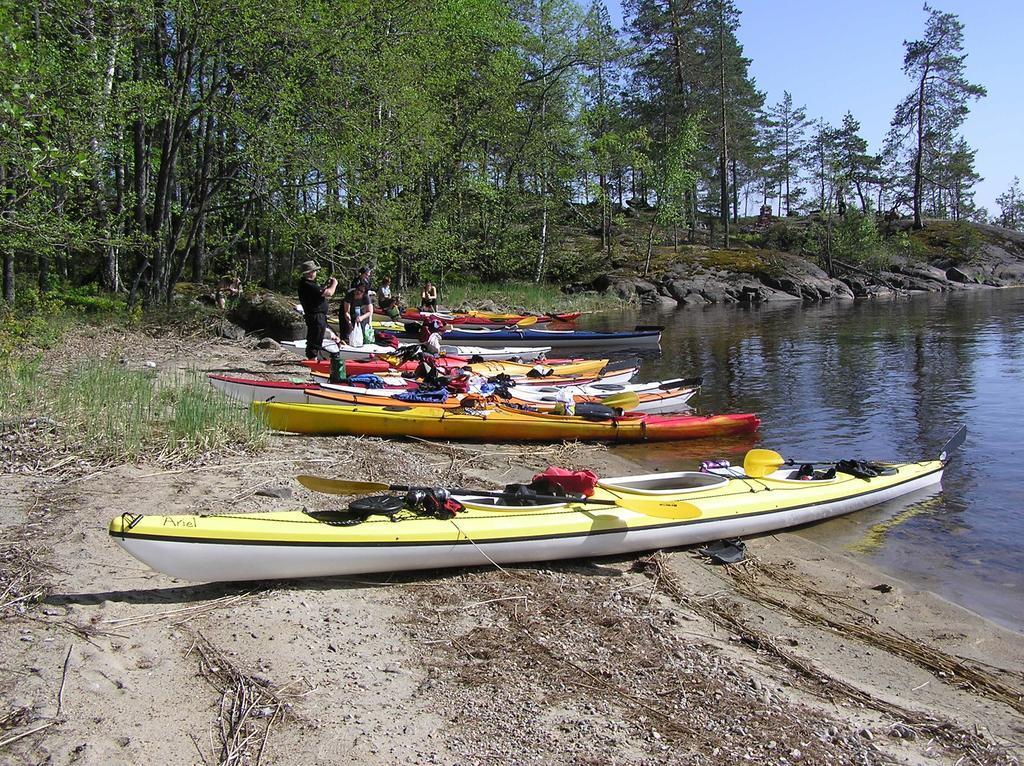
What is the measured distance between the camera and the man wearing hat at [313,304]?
34.4 ft

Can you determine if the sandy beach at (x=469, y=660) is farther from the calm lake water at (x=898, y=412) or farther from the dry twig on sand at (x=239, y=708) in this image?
the calm lake water at (x=898, y=412)

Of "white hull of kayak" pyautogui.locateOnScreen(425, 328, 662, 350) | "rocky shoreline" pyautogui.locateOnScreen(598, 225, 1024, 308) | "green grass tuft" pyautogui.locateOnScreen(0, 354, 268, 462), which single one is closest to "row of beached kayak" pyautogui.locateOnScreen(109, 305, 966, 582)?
"green grass tuft" pyautogui.locateOnScreen(0, 354, 268, 462)

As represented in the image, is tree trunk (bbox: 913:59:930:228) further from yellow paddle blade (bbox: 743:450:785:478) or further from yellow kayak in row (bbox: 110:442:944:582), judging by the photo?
yellow paddle blade (bbox: 743:450:785:478)

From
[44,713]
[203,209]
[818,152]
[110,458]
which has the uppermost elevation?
[818,152]

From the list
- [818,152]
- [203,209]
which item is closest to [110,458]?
[203,209]

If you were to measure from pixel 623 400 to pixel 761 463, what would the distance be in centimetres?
394

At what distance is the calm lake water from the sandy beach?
2.82ft

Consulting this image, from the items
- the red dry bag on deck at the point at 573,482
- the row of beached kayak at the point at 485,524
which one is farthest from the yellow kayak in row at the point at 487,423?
the red dry bag on deck at the point at 573,482

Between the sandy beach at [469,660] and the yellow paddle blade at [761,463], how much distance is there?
3.92ft

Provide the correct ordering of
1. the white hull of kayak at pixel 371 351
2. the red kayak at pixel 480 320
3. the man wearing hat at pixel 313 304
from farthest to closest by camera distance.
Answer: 1. the red kayak at pixel 480 320
2. the white hull of kayak at pixel 371 351
3. the man wearing hat at pixel 313 304

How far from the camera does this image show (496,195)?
30.1 meters

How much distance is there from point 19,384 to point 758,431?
8.67 m

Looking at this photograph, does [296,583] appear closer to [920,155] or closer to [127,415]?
[127,415]

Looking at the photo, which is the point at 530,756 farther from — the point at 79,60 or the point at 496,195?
the point at 496,195
